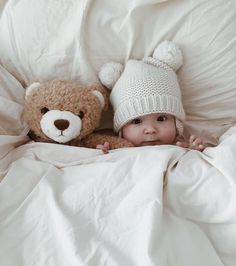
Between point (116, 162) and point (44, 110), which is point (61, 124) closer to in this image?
point (44, 110)

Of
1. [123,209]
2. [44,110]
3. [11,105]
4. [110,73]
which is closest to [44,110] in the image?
[44,110]

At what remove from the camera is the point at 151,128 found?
3.66 feet

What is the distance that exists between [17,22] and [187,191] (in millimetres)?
665

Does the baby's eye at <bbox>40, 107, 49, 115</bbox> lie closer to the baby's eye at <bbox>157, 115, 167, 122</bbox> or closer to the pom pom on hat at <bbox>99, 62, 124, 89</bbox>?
the pom pom on hat at <bbox>99, 62, 124, 89</bbox>

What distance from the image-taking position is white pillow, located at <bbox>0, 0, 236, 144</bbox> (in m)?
1.16

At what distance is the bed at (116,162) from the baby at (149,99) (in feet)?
0.15

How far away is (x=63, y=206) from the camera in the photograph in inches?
35.3

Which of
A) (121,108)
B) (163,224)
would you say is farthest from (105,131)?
(163,224)

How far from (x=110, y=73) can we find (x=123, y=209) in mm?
438

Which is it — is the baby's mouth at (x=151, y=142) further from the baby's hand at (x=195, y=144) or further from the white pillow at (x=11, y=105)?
the white pillow at (x=11, y=105)

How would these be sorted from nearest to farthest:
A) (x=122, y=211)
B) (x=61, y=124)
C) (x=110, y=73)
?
(x=122, y=211)
(x=61, y=124)
(x=110, y=73)

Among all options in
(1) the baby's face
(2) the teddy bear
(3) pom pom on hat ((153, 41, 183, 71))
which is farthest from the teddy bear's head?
(3) pom pom on hat ((153, 41, 183, 71))

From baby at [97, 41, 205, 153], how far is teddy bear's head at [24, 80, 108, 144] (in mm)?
68

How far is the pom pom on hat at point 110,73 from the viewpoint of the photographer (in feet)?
3.84
